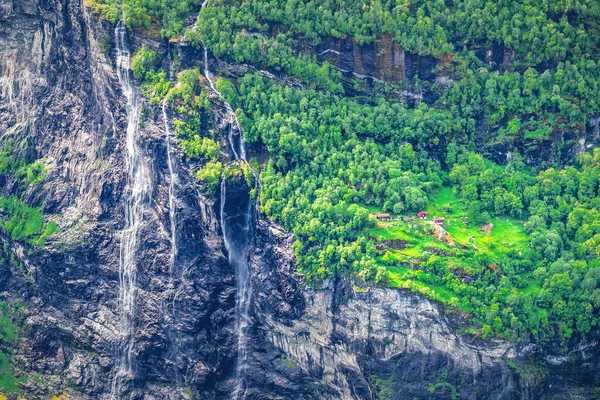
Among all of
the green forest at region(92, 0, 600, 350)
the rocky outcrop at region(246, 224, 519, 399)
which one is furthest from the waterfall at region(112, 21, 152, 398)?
the rocky outcrop at region(246, 224, 519, 399)

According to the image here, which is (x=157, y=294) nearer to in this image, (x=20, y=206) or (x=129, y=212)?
(x=129, y=212)

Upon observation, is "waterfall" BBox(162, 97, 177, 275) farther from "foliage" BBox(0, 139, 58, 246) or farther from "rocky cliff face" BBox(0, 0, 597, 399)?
"foliage" BBox(0, 139, 58, 246)

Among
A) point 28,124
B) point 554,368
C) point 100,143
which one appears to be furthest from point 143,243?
point 554,368

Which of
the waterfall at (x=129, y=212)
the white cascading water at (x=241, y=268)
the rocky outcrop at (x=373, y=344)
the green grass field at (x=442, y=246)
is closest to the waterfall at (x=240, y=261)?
the white cascading water at (x=241, y=268)

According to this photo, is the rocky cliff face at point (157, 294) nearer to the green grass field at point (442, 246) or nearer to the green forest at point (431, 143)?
the green grass field at point (442, 246)

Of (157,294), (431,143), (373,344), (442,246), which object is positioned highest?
(431,143)

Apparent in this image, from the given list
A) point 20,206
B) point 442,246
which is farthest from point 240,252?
point 20,206
